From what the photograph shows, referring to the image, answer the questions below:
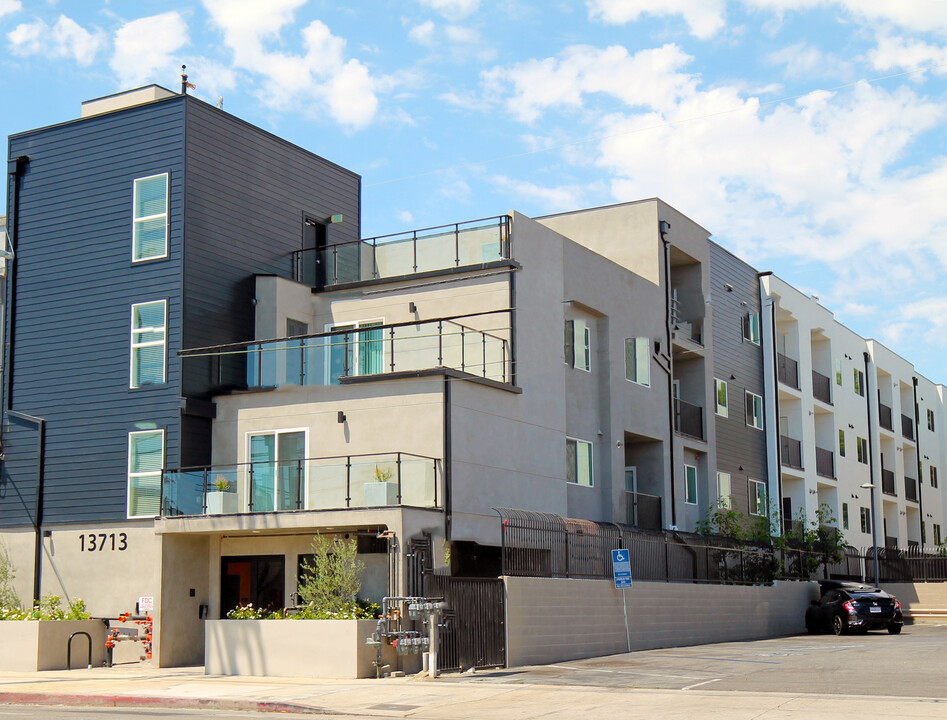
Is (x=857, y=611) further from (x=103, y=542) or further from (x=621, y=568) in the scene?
(x=103, y=542)

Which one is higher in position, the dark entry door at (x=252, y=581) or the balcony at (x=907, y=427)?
the balcony at (x=907, y=427)

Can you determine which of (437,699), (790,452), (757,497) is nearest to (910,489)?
(790,452)

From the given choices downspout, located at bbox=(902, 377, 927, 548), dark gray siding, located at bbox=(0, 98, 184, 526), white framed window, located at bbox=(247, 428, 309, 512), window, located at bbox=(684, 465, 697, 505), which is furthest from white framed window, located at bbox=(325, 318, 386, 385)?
downspout, located at bbox=(902, 377, 927, 548)

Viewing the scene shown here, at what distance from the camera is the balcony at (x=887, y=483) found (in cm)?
5426

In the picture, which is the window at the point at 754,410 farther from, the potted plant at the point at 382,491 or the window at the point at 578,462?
the potted plant at the point at 382,491

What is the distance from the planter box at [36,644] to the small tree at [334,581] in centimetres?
571

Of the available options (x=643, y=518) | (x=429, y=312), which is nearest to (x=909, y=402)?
(x=643, y=518)

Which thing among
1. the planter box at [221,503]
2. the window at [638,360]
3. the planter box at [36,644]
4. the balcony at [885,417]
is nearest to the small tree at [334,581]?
the planter box at [221,503]

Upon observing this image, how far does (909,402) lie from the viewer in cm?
6000

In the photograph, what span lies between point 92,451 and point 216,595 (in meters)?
4.84

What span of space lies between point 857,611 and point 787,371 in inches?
556

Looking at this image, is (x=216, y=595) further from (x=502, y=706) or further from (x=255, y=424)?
(x=502, y=706)

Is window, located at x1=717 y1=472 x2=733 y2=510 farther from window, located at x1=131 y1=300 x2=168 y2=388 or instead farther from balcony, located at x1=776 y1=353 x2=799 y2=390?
window, located at x1=131 y1=300 x2=168 y2=388

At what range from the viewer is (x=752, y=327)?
43.1m
